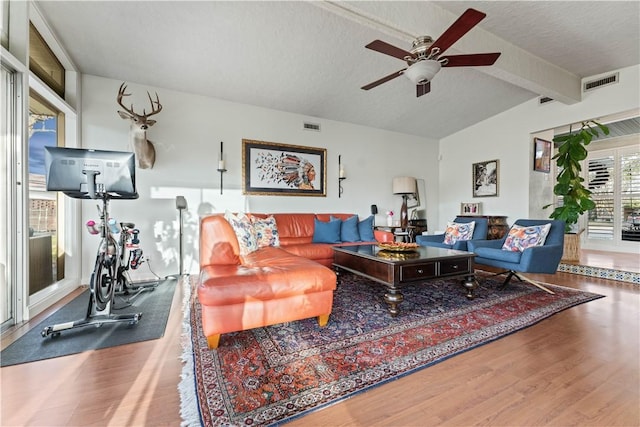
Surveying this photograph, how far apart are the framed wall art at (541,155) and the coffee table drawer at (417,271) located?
3.86 m

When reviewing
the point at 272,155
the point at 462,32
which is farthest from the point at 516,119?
the point at 272,155

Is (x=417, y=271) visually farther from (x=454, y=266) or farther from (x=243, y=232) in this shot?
(x=243, y=232)

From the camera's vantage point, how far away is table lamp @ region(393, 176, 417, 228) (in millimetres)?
5086

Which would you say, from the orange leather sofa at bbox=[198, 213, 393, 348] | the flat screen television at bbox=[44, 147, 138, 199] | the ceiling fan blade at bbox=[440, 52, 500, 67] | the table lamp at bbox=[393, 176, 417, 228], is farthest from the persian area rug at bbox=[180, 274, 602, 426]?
the table lamp at bbox=[393, 176, 417, 228]

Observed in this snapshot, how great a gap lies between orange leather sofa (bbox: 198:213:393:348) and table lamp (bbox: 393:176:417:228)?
3.40 meters

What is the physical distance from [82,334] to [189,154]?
2577mm

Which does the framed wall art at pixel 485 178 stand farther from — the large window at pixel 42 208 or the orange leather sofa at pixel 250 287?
the large window at pixel 42 208

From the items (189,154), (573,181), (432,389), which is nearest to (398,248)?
(432,389)

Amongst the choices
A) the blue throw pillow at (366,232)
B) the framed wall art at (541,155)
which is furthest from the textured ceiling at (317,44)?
the blue throw pillow at (366,232)

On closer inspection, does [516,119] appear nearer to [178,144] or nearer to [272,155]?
[272,155]

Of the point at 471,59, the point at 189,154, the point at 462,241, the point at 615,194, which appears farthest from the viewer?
the point at 615,194

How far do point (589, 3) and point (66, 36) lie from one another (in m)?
5.31

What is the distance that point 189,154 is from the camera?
382 cm

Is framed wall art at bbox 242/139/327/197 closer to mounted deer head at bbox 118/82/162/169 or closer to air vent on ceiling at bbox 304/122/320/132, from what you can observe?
air vent on ceiling at bbox 304/122/320/132
